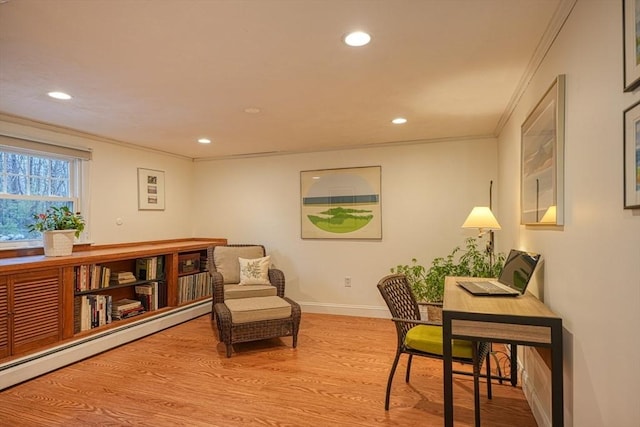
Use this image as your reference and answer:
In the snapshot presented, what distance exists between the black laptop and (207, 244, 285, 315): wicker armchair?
2201mm

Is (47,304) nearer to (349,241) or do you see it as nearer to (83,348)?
(83,348)

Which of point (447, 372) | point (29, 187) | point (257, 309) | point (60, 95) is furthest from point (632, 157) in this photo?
point (29, 187)

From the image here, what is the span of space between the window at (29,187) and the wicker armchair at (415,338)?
11.1 feet

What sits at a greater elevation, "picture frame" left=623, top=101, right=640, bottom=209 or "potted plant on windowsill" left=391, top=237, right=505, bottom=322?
"picture frame" left=623, top=101, right=640, bottom=209

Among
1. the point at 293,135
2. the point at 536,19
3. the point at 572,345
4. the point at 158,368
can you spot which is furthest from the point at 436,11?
the point at 158,368

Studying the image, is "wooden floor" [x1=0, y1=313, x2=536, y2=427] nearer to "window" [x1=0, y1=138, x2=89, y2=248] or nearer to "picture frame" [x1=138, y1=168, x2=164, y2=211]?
"window" [x1=0, y1=138, x2=89, y2=248]

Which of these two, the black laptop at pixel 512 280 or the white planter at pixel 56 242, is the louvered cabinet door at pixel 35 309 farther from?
the black laptop at pixel 512 280

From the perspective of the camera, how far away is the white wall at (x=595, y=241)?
3.70 feet

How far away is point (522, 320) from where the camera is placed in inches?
65.3

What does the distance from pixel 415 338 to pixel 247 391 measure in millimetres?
1281

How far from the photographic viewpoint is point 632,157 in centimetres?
107

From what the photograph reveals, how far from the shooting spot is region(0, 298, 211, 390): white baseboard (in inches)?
104

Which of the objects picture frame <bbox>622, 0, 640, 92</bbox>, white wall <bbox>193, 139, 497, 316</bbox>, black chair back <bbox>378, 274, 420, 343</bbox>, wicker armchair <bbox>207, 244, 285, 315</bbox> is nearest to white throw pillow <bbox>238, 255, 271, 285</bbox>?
wicker armchair <bbox>207, 244, 285, 315</bbox>

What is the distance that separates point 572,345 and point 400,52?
171 centimetres
